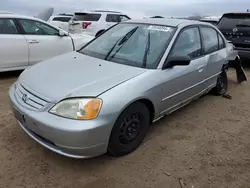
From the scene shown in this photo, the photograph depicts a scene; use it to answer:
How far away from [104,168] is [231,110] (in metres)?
2.80

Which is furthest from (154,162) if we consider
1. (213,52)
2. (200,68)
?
(213,52)

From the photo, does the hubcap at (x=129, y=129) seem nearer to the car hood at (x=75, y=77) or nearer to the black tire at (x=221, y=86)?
the car hood at (x=75, y=77)

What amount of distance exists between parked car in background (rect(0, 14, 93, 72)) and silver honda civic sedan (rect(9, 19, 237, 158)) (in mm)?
2458

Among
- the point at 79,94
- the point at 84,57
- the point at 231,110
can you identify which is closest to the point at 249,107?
the point at 231,110

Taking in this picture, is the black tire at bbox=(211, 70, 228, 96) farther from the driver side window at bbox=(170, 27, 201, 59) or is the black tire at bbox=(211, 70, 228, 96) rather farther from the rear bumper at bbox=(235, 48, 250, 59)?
the rear bumper at bbox=(235, 48, 250, 59)

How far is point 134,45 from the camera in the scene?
11.6 feet

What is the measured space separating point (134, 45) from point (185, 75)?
0.82 meters

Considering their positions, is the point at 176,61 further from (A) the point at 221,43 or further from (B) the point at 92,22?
(B) the point at 92,22

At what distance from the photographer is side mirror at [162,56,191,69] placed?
10.5ft

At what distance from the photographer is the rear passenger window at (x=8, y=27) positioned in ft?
18.2

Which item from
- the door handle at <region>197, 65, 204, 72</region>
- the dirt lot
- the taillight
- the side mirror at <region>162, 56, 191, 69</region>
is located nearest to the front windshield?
the side mirror at <region>162, 56, 191, 69</region>

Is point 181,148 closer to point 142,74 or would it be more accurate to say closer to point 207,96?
point 142,74

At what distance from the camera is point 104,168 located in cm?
279

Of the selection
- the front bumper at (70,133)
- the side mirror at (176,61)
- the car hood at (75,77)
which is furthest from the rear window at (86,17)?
the front bumper at (70,133)
